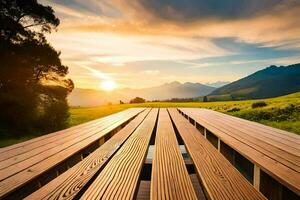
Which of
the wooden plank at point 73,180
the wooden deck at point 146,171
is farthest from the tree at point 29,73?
the wooden plank at point 73,180

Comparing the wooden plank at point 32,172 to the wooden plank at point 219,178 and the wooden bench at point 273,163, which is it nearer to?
the wooden plank at point 219,178

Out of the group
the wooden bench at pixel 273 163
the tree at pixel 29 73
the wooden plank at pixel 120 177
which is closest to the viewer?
the wooden plank at pixel 120 177

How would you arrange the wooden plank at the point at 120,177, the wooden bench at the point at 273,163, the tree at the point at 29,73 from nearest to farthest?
the wooden plank at the point at 120,177 < the wooden bench at the point at 273,163 < the tree at the point at 29,73

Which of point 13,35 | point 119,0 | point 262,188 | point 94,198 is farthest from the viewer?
point 13,35

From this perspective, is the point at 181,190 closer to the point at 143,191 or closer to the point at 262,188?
the point at 262,188

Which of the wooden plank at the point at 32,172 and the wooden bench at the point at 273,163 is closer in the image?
the wooden plank at the point at 32,172

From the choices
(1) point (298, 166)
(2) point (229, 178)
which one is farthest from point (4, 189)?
(1) point (298, 166)

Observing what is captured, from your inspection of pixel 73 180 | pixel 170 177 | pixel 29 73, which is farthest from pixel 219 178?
pixel 29 73

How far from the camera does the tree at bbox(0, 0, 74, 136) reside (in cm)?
1291

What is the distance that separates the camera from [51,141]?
3580mm

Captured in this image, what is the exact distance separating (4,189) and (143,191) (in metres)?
2.01

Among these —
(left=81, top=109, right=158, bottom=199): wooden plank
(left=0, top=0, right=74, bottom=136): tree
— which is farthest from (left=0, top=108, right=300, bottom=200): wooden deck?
(left=0, top=0, right=74, bottom=136): tree

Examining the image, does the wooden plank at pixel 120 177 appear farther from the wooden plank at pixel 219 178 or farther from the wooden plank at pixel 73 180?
the wooden plank at pixel 219 178

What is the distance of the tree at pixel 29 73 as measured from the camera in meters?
12.9
